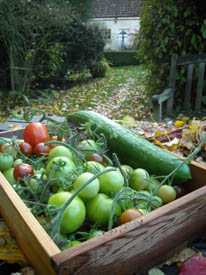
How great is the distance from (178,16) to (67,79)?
5086 mm

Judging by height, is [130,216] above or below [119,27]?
below

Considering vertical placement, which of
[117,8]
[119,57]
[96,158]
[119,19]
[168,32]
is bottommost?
[96,158]

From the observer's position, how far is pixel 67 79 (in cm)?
854

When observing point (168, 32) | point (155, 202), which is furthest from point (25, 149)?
point (168, 32)

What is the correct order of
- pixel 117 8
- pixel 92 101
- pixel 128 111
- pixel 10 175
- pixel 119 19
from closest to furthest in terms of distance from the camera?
pixel 10 175
pixel 128 111
pixel 92 101
pixel 119 19
pixel 117 8

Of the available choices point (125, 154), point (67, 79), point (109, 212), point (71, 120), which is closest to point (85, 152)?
point (125, 154)

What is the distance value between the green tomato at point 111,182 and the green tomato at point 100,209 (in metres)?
0.03

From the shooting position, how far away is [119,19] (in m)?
22.2

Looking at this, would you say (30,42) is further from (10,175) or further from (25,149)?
(10,175)

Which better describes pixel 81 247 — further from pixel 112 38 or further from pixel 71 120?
pixel 112 38

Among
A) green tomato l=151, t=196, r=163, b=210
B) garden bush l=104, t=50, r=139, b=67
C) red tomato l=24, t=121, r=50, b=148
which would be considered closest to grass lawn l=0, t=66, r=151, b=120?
red tomato l=24, t=121, r=50, b=148

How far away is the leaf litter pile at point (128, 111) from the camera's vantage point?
168 centimetres

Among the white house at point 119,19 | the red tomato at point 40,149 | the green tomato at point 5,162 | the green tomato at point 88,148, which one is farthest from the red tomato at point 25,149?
the white house at point 119,19

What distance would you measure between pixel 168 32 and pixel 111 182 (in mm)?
3658
